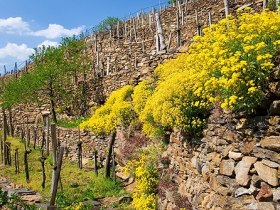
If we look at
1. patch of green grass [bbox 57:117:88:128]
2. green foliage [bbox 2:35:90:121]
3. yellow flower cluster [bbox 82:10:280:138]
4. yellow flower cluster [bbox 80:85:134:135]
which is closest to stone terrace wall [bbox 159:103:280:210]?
yellow flower cluster [bbox 82:10:280:138]

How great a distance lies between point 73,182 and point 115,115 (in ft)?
13.1

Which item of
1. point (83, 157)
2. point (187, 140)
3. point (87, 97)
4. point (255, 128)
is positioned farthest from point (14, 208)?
point (87, 97)

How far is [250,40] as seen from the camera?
636 cm

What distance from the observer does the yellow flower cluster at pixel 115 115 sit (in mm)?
18141

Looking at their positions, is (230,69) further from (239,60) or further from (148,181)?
(148,181)

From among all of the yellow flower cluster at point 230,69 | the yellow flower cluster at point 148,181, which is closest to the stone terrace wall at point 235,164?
the yellow flower cluster at point 230,69

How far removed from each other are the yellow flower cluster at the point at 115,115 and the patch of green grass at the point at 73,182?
8.68 ft

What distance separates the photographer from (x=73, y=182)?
726 inches

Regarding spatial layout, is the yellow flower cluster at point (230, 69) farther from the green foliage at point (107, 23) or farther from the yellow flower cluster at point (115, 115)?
the green foliage at point (107, 23)

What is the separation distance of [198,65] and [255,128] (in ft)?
6.75

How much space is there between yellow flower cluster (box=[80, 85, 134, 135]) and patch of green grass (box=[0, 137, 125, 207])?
2.65m

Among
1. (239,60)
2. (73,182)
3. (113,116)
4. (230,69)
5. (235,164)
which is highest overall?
(239,60)

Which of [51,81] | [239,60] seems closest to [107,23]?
[51,81]

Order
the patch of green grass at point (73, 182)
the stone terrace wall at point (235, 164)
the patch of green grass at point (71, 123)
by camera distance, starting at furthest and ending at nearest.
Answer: the patch of green grass at point (71, 123) → the patch of green grass at point (73, 182) → the stone terrace wall at point (235, 164)
